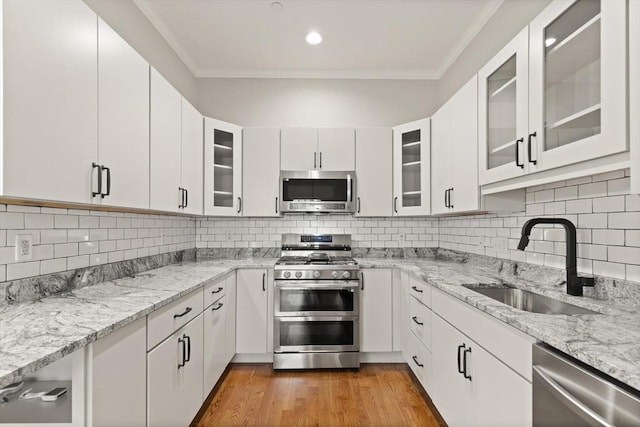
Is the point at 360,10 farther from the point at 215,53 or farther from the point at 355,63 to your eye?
the point at 215,53

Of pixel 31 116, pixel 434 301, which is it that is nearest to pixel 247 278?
pixel 434 301

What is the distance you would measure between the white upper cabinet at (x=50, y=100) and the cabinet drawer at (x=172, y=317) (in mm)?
601

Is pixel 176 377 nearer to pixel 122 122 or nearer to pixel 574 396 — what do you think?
pixel 122 122

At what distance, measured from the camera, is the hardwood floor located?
7.15ft

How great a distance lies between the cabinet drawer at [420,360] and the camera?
7.50 ft

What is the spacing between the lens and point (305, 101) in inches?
142

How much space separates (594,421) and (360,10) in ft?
8.79

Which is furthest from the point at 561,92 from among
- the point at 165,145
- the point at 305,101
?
the point at 305,101

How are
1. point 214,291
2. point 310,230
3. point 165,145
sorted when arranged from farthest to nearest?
1. point 310,230
2. point 214,291
3. point 165,145

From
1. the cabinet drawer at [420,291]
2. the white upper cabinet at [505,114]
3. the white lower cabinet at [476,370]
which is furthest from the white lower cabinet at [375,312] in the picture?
the white upper cabinet at [505,114]

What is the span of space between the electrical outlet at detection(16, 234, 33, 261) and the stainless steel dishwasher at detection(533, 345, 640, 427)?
2092mm

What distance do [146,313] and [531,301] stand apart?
1916mm

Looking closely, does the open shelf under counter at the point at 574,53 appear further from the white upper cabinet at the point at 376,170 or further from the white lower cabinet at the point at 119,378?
the white lower cabinet at the point at 119,378

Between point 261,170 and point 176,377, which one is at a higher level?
point 261,170
